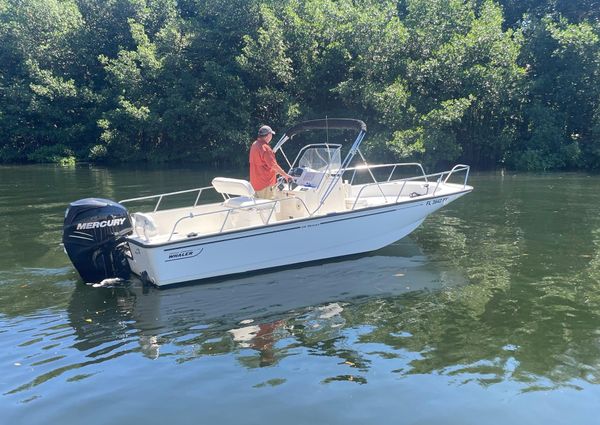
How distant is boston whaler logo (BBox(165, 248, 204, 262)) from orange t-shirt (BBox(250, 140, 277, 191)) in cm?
200

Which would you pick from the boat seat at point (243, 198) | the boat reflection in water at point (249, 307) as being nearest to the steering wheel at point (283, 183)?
the boat seat at point (243, 198)

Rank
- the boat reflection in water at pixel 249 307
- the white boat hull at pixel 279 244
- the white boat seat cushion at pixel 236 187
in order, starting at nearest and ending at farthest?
the boat reflection in water at pixel 249 307 < the white boat hull at pixel 279 244 < the white boat seat cushion at pixel 236 187

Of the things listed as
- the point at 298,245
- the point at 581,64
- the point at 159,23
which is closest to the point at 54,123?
the point at 159,23

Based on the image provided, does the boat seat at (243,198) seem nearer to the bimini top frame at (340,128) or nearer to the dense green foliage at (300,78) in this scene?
Answer: the bimini top frame at (340,128)

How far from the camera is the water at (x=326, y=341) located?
5.54 m

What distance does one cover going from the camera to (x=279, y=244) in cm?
988

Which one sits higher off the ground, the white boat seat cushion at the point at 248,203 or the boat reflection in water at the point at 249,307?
the white boat seat cushion at the point at 248,203

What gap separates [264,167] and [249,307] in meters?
3.13

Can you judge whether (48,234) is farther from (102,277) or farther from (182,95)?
(182,95)

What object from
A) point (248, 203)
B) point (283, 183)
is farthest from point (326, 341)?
point (283, 183)

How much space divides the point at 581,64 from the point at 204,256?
79.3 ft

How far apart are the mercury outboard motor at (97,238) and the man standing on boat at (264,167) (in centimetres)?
247

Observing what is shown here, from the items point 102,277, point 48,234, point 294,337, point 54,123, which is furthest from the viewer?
point 54,123

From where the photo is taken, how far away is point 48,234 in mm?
13062
